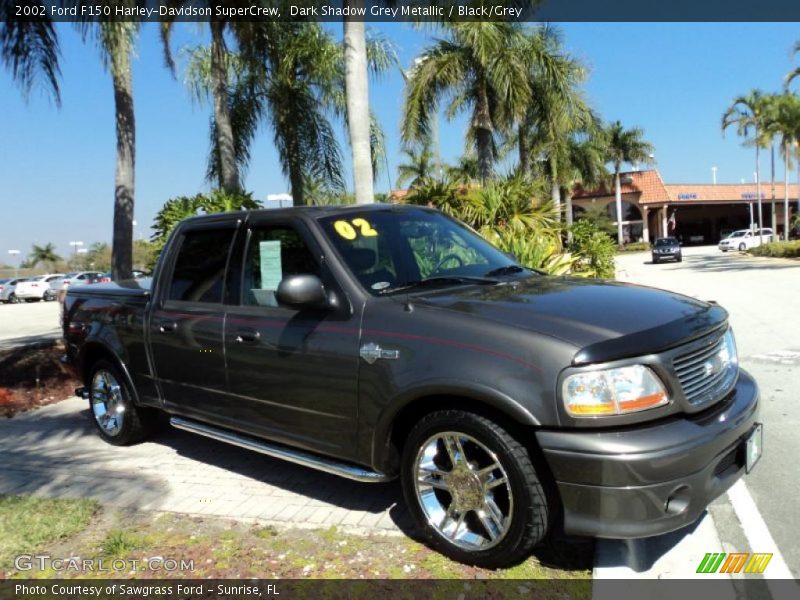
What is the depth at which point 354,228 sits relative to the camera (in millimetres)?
4004

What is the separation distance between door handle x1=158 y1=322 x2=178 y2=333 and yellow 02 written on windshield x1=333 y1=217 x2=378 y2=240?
147cm

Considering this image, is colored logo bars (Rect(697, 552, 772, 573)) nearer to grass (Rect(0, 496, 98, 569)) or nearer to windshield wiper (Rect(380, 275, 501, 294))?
windshield wiper (Rect(380, 275, 501, 294))

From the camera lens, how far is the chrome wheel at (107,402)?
215 inches

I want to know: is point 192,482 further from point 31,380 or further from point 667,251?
point 667,251

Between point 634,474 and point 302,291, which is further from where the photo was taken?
point 302,291

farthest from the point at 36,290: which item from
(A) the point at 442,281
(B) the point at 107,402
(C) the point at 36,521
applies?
(A) the point at 442,281

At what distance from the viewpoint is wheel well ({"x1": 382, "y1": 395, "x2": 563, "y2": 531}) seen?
294 cm

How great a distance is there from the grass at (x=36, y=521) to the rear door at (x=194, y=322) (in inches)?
36.1

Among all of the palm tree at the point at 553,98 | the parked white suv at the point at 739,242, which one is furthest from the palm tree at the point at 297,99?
the parked white suv at the point at 739,242

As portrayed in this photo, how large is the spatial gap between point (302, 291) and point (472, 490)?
135cm

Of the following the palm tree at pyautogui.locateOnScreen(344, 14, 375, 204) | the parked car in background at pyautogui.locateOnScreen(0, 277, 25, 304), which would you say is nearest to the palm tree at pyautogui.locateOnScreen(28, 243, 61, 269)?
the parked car in background at pyautogui.locateOnScreen(0, 277, 25, 304)

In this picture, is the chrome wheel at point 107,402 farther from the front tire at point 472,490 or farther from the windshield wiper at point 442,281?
the front tire at point 472,490

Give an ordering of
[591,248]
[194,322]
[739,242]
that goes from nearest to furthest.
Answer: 1. [194,322]
2. [591,248]
3. [739,242]

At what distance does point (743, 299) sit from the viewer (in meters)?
14.6
